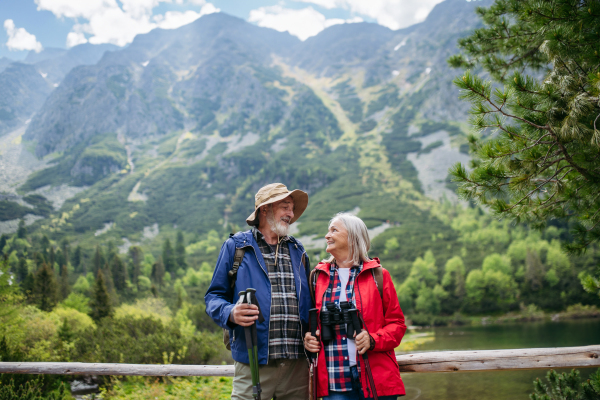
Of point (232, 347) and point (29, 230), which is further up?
point (29, 230)

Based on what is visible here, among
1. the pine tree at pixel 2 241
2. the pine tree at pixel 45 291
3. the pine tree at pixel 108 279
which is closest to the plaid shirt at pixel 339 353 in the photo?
the pine tree at pixel 45 291

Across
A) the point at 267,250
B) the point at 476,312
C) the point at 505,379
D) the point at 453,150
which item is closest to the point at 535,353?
the point at 267,250

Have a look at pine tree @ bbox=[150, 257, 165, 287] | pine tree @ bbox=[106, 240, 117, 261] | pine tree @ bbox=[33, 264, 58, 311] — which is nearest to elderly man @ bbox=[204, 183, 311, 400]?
pine tree @ bbox=[33, 264, 58, 311]

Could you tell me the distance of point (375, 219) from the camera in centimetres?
14288

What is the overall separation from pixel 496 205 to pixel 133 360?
10.7m

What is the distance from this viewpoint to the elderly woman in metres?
2.68

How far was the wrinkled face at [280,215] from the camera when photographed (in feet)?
10.4

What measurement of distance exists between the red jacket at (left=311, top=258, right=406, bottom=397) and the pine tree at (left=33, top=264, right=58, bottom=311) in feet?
159

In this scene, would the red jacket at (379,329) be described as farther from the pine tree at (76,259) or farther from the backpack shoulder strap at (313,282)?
the pine tree at (76,259)

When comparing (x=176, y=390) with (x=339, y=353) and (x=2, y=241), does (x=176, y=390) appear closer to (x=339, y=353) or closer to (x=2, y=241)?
(x=339, y=353)

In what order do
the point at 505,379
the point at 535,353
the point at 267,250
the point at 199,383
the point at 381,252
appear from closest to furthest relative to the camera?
the point at 267,250, the point at 535,353, the point at 199,383, the point at 505,379, the point at 381,252

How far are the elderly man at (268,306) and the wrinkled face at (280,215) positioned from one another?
1 cm

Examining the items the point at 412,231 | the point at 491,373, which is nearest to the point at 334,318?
the point at 491,373

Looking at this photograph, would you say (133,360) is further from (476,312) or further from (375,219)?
(375,219)
